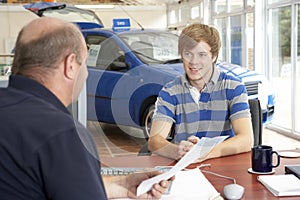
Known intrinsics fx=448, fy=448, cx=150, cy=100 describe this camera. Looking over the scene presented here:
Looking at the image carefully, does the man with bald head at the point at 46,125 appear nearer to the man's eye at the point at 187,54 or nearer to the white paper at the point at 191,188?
the white paper at the point at 191,188

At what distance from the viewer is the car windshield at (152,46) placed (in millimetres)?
4443

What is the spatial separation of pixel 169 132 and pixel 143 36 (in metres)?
2.69

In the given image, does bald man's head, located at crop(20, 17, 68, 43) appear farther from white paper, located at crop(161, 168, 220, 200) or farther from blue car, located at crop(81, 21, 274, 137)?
blue car, located at crop(81, 21, 274, 137)

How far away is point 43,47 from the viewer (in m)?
0.88

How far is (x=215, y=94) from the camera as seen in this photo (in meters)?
2.05

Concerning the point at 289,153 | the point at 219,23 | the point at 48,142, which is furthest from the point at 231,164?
the point at 219,23

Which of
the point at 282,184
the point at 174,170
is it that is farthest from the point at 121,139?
the point at 174,170

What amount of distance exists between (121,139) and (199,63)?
83 cm

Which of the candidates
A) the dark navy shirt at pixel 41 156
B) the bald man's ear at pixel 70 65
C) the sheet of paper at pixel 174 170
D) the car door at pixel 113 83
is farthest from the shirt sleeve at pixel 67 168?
the car door at pixel 113 83

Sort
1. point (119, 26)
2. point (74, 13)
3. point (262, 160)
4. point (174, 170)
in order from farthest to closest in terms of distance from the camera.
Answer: point (74, 13) < point (119, 26) < point (262, 160) < point (174, 170)

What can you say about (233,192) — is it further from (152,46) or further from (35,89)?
(152,46)

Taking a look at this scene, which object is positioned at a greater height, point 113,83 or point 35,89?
point 35,89

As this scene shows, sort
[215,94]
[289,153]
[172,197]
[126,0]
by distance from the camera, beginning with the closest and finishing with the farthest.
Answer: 1. [172,197]
2. [289,153]
3. [215,94]
4. [126,0]

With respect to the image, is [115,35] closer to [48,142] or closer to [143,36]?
[143,36]
